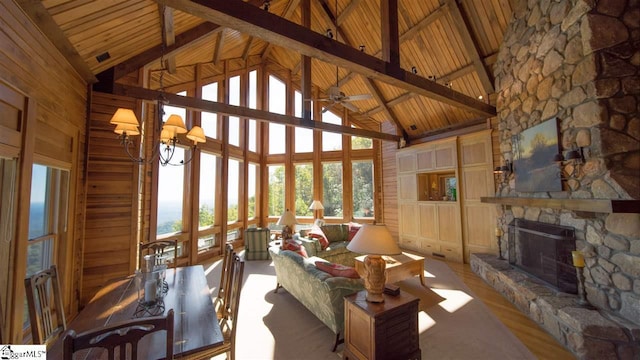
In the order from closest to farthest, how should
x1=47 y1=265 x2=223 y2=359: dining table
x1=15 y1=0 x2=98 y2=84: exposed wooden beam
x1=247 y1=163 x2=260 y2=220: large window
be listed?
x1=47 y1=265 x2=223 y2=359: dining table
x1=15 y1=0 x2=98 y2=84: exposed wooden beam
x1=247 y1=163 x2=260 y2=220: large window

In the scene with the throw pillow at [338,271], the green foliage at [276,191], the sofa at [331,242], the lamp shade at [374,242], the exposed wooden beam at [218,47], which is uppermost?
the exposed wooden beam at [218,47]

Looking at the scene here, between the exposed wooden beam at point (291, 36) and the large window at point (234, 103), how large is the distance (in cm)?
481

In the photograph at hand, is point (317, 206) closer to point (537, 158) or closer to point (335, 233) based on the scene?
point (335, 233)

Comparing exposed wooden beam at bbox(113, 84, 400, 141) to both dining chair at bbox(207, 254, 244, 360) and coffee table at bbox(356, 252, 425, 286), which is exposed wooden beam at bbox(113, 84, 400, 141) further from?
coffee table at bbox(356, 252, 425, 286)

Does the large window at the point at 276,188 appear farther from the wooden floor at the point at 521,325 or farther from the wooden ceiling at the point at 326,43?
the wooden floor at the point at 521,325

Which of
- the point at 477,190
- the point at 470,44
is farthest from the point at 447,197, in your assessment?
the point at 470,44

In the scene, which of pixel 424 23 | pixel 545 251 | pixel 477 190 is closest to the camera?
pixel 545 251

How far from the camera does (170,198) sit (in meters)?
5.32

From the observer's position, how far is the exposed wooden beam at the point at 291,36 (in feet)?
6.81

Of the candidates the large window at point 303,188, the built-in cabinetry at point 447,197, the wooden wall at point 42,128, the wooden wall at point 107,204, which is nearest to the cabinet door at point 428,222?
the built-in cabinetry at point 447,197

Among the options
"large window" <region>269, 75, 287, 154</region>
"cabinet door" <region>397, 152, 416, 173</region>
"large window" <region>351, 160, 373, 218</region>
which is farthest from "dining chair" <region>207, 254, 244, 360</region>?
"large window" <region>269, 75, 287, 154</region>

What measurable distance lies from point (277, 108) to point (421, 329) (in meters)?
7.13

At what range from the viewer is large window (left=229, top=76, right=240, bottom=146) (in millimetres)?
6953

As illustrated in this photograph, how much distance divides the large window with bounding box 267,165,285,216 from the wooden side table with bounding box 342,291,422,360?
612cm
